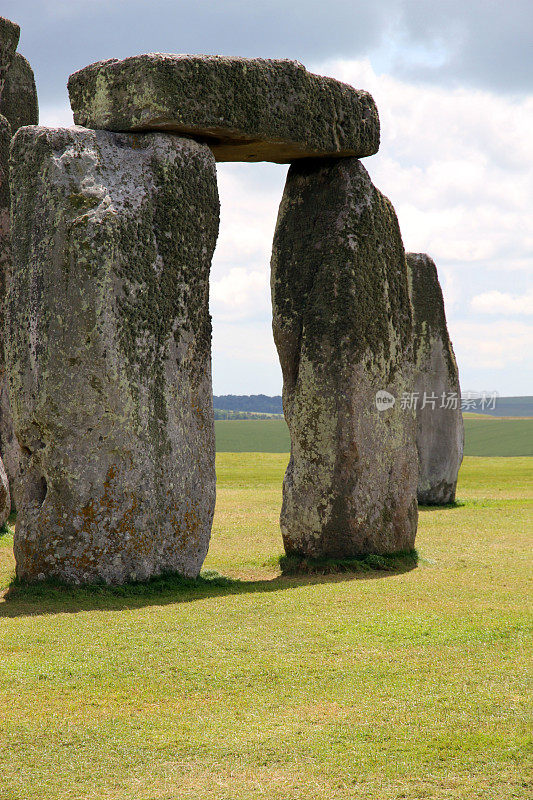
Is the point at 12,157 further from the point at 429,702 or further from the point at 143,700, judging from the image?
the point at 429,702

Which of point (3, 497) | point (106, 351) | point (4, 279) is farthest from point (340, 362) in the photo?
point (4, 279)

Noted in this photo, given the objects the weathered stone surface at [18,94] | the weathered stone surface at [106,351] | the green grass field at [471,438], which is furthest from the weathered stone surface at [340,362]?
the green grass field at [471,438]

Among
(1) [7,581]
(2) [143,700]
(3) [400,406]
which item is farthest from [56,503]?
(3) [400,406]

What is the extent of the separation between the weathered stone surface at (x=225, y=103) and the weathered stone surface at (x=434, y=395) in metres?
9.87

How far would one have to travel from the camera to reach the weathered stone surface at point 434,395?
22312 mm

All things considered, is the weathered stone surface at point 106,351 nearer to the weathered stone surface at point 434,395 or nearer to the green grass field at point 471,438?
the weathered stone surface at point 434,395

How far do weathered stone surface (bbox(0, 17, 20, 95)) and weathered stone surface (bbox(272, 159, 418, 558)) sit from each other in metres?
9.27

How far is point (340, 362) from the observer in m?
12.8

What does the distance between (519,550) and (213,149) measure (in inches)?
318

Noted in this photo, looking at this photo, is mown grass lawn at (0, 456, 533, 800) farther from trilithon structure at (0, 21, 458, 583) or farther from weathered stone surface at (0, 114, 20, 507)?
weathered stone surface at (0, 114, 20, 507)

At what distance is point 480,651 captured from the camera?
8.09 m

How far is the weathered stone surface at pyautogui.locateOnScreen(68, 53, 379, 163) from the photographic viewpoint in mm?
10812

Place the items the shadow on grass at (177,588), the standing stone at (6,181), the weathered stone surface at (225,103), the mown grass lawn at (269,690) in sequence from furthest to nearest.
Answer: the standing stone at (6,181)
the weathered stone surface at (225,103)
the shadow on grass at (177,588)
the mown grass lawn at (269,690)

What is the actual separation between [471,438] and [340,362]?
5962 centimetres
